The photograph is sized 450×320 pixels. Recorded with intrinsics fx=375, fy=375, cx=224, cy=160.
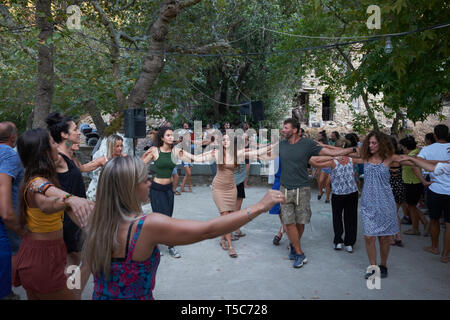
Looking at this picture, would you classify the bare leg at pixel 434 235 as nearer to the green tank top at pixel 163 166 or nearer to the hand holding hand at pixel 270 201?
the green tank top at pixel 163 166

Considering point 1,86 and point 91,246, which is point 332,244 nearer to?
point 91,246

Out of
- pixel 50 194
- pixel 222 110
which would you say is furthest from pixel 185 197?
pixel 222 110

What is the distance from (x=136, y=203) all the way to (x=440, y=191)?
203 inches

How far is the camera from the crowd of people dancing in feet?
6.44

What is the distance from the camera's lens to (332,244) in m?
6.49

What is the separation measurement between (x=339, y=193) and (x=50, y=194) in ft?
15.4

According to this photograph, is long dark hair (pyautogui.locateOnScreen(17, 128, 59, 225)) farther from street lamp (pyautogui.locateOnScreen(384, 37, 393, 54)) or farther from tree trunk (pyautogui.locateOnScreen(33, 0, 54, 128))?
street lamp (pyautogui.locateOnScreen(384, 37, 393, 54))

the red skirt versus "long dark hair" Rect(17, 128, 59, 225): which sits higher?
"long dark hair" Rect(17, 128, 59, 225)

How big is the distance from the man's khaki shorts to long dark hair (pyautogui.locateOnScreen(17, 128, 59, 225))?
350 centimetres

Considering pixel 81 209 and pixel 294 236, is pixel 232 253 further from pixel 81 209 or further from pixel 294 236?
pixel 81 209

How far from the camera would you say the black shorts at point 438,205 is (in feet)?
18.0

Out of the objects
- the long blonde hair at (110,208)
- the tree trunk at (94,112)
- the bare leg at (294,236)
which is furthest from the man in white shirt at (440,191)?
the tree trunk at (94,112)

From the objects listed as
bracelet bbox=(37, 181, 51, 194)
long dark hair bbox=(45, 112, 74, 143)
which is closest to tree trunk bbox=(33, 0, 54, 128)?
long dark hair bbox=(45, 112, 74, 143)

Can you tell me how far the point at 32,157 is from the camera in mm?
2768
